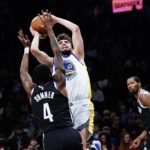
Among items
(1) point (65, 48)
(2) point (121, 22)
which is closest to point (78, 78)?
Result: (1) point (65, 48)

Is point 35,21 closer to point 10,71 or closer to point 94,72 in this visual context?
point 94,72

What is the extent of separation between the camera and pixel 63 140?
266 inches

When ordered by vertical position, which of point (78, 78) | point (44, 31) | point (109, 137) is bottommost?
point (109, 137)

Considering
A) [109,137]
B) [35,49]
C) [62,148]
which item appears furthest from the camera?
[109,137]

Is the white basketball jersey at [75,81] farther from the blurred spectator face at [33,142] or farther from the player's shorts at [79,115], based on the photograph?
the blurred spectator face at [33,142]

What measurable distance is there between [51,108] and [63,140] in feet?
1.31

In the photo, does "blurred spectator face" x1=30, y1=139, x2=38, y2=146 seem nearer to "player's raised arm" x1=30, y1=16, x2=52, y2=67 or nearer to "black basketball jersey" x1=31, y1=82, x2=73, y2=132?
"player's raised arm" x1=30, y1=16, x2=52, y2=67

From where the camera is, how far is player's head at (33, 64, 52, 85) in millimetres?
6816

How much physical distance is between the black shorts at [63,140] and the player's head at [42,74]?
1.95 ft

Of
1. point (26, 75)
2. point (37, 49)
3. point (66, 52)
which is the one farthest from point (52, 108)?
point (66, 52)

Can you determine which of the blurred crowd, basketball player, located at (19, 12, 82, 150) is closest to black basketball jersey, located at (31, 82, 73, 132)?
basketball player, located at (19, 12, 82, 150)

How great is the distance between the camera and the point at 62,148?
6.75m

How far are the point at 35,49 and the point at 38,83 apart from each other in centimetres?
104

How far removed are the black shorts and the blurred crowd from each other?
5415 mm
